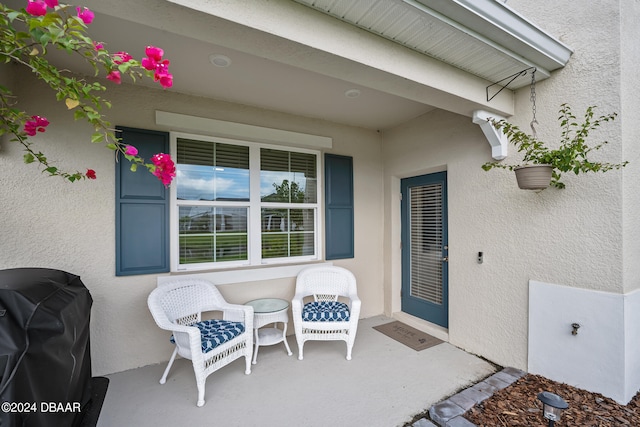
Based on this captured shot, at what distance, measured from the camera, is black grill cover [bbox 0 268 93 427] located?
3.92ft

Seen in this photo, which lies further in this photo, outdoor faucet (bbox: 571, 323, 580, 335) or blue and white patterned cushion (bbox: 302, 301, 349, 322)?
blue and white patterned cushion (bbox: 302, 301, 349, 322)

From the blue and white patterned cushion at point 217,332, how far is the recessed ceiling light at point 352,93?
2.63 m

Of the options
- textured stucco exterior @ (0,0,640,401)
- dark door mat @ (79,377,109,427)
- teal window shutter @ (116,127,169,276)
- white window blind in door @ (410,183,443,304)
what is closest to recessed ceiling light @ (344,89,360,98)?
textured stucco exterior @ (0,0,640,401)

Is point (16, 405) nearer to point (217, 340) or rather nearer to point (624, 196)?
point (217, 340)

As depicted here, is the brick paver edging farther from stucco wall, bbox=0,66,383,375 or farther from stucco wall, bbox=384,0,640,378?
stucco wall, bbox=0,66,383,375

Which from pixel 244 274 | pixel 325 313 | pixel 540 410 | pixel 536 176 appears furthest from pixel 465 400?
pixel 244 274

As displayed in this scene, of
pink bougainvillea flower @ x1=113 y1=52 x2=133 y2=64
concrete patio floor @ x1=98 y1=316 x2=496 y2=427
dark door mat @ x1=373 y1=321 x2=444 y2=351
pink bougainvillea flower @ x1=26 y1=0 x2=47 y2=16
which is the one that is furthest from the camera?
dark door mat @ x1=373 y1=321 x2=444 y2=351

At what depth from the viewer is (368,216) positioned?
4.20m

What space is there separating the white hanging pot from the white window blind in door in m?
1.33

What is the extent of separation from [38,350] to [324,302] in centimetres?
248

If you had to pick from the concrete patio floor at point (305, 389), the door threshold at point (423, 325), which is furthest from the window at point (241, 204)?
the door threshold at point (423, 325)

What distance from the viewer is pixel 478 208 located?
116 inches

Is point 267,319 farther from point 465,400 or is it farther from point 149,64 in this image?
point 149,64

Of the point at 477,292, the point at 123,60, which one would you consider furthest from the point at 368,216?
the point at 123,60
